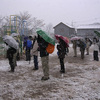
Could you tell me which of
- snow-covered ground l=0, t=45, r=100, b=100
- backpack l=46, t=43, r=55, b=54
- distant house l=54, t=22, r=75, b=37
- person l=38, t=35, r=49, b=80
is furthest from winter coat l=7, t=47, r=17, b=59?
distant house l=54, t=22, r=75, b=37

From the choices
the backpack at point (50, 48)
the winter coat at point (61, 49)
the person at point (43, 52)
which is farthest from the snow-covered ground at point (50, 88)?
the backpack at point (50, 48)

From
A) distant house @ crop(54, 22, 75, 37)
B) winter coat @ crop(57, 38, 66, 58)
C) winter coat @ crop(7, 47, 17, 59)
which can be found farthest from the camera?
distant house @ crop(54, 22, 75, 37)

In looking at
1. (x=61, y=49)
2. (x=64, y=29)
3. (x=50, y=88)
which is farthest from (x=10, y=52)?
(x=64, y=29)

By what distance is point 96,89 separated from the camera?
4.23m

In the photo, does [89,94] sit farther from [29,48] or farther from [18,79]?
[29,48]

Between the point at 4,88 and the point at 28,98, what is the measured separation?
1.09 metres

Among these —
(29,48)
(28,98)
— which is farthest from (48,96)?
(29,48)

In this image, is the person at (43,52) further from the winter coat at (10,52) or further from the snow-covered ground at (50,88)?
the winter coat at (10,52)

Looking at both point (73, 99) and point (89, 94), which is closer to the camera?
point (73, 99)

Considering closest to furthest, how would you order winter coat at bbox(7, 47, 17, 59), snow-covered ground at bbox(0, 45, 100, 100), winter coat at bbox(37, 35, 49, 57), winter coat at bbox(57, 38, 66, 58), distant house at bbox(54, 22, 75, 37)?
1. snow-covered ground at bbox(0, 45, 100, 100)
2. winter coat at bbox(37, 35, 49, 57)
3. winter coat at bbox(57, 38, 66, 58)
4. winter coat at bbox(7, 47, 17, 59)
5. distant house at bbox(54, 22, 75, 37)

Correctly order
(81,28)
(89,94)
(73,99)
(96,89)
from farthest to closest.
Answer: (81,28) → (96,89) → (89,94) → (73,99)

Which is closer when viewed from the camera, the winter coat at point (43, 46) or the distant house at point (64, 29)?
the winter coat at point (43, 46)

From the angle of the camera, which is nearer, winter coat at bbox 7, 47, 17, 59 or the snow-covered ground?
the snow-covered ground

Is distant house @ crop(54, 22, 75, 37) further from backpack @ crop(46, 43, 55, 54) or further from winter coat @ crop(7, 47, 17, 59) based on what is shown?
backpack @ crop(46, 43, 55, 54)
